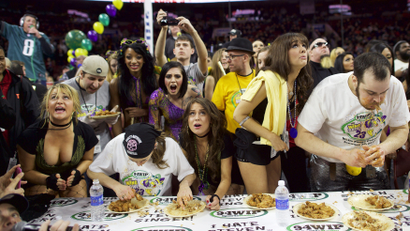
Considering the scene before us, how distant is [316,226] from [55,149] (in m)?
1.86

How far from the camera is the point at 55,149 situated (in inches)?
83.4

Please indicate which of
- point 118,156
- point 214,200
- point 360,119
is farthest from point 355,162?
point 118,156

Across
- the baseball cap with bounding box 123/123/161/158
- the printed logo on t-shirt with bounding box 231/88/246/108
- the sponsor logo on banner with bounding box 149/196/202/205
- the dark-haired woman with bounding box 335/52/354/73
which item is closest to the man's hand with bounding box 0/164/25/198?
the baseball cap with bounding box 123/123/161/158

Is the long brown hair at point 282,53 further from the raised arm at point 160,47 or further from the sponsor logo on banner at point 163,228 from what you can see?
the raised arm at point 160,47

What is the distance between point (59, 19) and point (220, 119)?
16973 mm

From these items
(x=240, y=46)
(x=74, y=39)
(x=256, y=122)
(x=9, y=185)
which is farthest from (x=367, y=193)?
(x=74, y=39)

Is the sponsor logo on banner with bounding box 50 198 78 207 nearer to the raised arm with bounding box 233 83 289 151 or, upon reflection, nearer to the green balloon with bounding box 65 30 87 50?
the raised arm with bounding box 233 83 289 151

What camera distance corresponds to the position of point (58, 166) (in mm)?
2133

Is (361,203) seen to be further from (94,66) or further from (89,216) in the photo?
(94,66)

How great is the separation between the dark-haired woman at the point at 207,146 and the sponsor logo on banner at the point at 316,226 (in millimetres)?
637

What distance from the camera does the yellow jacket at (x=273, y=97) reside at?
74.5 inches

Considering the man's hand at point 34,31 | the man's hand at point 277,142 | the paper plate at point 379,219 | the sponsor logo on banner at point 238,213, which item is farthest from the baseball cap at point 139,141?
the man's hand at point 34,31

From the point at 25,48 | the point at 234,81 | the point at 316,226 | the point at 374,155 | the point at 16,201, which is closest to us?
the point at 16,201

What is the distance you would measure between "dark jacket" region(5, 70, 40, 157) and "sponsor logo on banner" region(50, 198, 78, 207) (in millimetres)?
786
